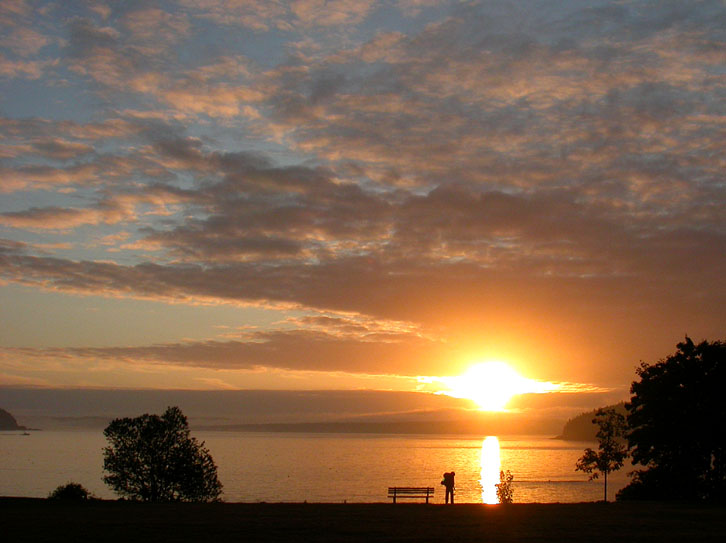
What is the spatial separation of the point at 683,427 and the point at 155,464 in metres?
50.3

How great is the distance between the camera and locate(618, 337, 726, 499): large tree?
5300 cm

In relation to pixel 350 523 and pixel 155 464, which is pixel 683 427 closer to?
pixel 350 523

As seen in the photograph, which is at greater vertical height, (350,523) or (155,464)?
(350,523)

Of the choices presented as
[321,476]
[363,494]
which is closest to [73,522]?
[363,494]

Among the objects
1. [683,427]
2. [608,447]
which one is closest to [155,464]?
[608,447]

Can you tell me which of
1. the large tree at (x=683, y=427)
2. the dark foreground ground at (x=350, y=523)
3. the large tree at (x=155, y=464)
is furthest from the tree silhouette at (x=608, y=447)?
the large tree at (x=155, y=464)

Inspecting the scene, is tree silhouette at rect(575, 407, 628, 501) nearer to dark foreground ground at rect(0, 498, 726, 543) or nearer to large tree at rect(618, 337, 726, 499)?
large tree at rect(618, 337, 726, 499)

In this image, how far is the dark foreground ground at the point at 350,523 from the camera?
22.6 m

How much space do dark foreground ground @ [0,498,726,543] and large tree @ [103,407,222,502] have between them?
36.5 metres

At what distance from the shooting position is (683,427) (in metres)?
53.3

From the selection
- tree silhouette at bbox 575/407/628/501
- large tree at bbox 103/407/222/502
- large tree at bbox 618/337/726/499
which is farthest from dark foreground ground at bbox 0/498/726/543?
large tree at bbox 103/407/222/502

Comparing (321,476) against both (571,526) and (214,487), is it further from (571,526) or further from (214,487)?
(571,526)

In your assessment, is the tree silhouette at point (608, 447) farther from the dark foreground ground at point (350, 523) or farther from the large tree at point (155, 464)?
the large tree at point (155, 464)

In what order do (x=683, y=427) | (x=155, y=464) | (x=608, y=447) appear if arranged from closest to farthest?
(x=683, y=427), (x=608, y=447), (x=155, y=464)
